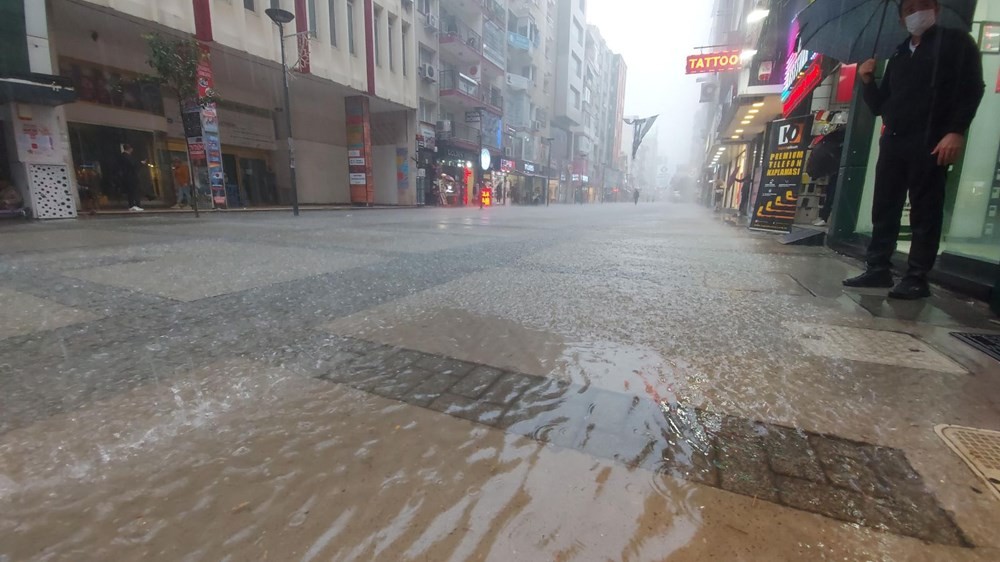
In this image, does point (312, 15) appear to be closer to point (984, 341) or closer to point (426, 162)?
point (426, 162)

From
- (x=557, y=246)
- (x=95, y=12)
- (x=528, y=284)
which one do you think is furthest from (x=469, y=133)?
(x=528, y=284)

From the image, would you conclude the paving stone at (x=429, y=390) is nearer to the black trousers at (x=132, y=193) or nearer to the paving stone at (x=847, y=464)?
the paving stone at (x=847, y=464)

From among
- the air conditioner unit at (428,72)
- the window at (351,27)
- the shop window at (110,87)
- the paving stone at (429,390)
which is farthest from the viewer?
the air conditioner unit at (428,72)

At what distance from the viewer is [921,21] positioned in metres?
2.67

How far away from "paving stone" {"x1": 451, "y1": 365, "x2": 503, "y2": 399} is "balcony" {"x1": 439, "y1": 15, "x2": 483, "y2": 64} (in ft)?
83.2

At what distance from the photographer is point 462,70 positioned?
26.8m

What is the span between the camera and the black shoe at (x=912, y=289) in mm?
2816

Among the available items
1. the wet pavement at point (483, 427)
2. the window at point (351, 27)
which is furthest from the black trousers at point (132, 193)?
the wet pavement at point (483, 427)

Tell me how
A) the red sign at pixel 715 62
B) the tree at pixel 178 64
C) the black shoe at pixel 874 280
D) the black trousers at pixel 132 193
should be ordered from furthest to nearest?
1. the red sign at pixel 715 62
2. the black trousers at pixel 132 193
3. the tree at pixel 178 64
4. the black shoe at pixel 874 280

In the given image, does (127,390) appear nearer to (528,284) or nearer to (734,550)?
(734,550)

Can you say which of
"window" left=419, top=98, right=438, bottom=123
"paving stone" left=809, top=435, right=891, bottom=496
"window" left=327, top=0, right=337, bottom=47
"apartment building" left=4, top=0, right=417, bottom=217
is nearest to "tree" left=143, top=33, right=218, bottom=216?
"apartment building" left=4, top=0, right=417, bottom=217

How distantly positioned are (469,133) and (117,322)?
27.6 m

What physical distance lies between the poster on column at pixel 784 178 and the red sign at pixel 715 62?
11160 mm

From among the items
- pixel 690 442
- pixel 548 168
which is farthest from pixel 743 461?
pixel 548 168
